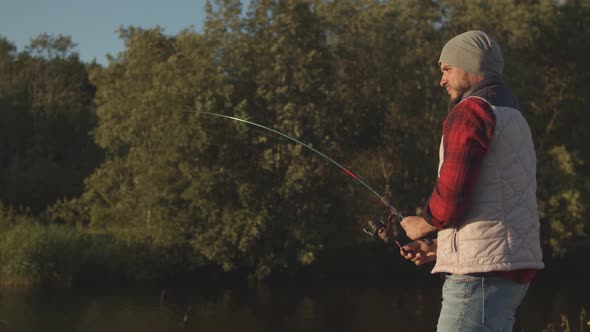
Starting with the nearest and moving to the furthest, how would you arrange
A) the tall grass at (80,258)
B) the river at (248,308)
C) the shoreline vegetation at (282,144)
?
the river at (248,308)
the tall grass at (80,258)
the shoreline vegetation at (282,144)

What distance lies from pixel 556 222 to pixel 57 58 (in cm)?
2518

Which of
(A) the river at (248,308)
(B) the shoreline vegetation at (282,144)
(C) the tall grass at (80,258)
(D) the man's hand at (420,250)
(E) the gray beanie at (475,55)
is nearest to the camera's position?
(E) the gray beanie at (475,55)

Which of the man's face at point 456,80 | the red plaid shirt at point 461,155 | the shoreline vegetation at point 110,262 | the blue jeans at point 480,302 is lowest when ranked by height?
the shoreline vegetation at point 110,262

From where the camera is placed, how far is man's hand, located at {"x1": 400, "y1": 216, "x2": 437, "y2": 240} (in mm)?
2555

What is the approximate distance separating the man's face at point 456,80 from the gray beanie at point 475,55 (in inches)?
0.8

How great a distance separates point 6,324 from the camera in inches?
593

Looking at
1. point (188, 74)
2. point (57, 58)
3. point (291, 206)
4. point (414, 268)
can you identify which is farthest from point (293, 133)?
point (57, 58)

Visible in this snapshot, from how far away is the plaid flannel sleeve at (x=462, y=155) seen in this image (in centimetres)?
236

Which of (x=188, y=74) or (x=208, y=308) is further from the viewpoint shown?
(x=188, y=74)

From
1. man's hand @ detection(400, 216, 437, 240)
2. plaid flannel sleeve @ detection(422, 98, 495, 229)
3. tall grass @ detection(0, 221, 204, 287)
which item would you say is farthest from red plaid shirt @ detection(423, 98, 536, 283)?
tall grass @ detection(0, 221, 204, 287)

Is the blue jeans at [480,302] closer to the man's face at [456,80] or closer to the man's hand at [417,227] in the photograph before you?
the man's hand at [417,227]

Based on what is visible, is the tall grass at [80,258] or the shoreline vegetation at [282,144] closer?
the tall grass at [80,258]

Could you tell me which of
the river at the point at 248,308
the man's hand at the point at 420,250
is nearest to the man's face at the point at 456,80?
the man's hand at the point at 420,250

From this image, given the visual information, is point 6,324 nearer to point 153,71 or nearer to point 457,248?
point 153,71
